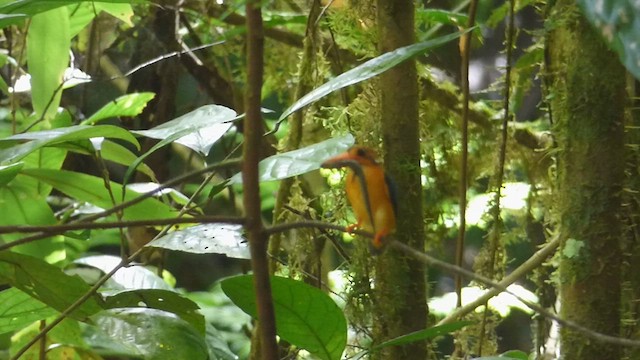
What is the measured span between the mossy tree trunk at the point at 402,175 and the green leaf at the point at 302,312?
211 mm

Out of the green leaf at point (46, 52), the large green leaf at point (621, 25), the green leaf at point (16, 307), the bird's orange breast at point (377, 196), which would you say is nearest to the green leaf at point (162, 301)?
the green leaf at point (16, 307)

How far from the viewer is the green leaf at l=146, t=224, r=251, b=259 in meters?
1.03

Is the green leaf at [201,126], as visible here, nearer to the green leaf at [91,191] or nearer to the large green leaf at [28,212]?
the green leaf at [91,191]

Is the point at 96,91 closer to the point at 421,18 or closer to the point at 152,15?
the point at 152,15

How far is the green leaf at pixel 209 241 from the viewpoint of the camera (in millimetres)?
1028

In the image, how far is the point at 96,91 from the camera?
3.24 meters

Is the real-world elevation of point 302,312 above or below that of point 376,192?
below

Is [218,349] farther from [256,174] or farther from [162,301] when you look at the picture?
[256,174]

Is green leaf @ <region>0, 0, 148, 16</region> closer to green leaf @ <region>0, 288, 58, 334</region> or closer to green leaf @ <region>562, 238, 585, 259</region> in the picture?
green leaf @ <region>0, 288, 58, 334</region>

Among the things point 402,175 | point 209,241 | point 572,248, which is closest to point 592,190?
point 572,248

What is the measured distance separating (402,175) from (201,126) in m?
0.34

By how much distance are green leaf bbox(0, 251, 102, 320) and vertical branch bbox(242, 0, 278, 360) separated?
1.71 ft

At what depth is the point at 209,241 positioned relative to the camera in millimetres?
1054

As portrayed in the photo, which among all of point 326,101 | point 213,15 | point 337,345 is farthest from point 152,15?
point 337,345
